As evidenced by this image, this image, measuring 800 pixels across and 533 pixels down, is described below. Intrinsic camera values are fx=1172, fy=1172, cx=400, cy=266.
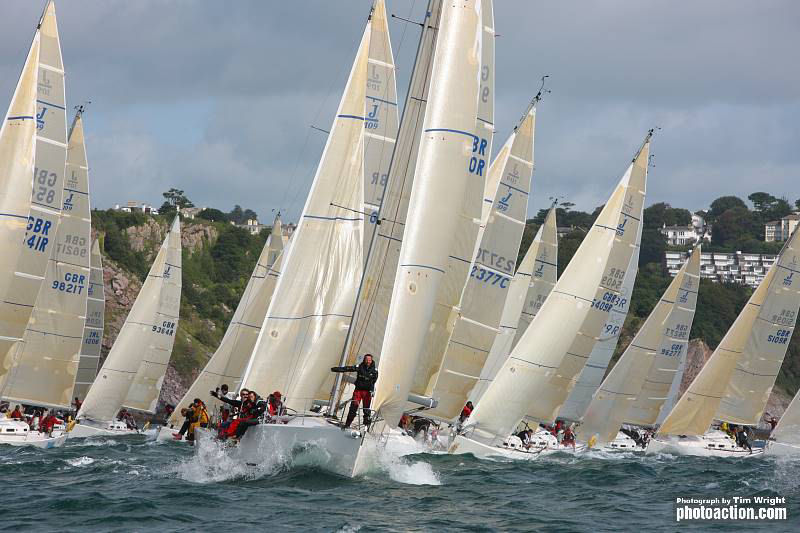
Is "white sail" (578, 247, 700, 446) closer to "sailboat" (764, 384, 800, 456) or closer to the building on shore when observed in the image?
"sailboat" (764, 384, 800, 456)

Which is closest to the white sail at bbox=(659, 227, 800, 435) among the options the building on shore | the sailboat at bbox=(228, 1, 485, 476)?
the sailboat at bbox=(228, 1, 485, 476)

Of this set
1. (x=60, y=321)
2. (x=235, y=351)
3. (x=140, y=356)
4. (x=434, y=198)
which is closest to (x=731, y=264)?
(x=140, y=356)

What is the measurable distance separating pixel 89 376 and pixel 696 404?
17.9 meters

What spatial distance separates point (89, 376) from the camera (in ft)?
115

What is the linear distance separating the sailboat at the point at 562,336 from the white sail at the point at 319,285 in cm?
→ 523

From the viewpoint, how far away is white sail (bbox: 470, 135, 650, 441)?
26.5 metres

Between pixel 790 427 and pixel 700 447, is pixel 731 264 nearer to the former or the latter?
pixel 790 427

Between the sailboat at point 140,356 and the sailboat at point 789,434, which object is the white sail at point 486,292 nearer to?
the sailboat at point 789,434

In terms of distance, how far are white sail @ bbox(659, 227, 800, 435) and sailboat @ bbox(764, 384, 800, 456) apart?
1629 millimetres

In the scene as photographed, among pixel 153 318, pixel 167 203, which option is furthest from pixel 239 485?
pixel 167 203

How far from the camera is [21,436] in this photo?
84.9 ft

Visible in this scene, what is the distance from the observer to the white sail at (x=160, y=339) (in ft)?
118

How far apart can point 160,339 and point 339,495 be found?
2072 centimetres

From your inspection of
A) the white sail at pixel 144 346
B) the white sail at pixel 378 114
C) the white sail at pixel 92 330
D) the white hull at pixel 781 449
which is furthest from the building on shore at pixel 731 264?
the white sail at pixel 378 114
